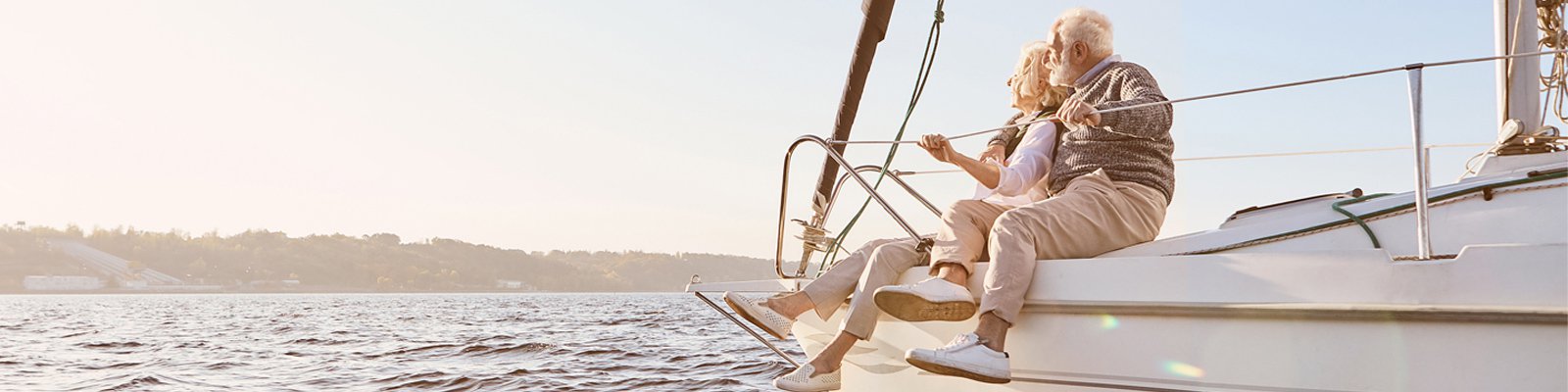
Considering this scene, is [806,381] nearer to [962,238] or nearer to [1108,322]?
[962,238]

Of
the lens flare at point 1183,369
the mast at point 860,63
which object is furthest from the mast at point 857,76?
the lens flare at point 1183,369

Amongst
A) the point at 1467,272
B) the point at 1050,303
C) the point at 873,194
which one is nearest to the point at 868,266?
the point at 873,194

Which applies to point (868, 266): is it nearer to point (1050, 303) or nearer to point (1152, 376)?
point (1050, 303)

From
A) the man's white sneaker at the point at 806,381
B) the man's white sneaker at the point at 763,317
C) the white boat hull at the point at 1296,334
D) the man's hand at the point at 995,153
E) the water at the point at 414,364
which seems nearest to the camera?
the white boat hull at the point at 1296,334

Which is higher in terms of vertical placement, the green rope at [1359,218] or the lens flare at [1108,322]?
the green rope at [1359,218]

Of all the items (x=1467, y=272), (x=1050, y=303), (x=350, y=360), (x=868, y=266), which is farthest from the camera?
(x=350, y=360)

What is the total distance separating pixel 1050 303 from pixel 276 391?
7.41m

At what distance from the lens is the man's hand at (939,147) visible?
328cm

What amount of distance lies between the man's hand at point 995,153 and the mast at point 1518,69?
265 centimetres

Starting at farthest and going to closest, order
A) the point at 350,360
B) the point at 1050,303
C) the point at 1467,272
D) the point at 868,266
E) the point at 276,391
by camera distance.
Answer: the point at 350,360
the point at 276,391
the point at 868,266
the point at 1050,303
the point at 1467,272

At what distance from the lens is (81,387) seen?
907cm

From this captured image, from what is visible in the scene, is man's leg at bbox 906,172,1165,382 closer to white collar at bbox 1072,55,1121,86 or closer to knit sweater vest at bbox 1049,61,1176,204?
knit sweater vest at bbox 1049,61,1176,204

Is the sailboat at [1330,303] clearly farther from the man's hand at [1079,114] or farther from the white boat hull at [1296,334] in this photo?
the man's hand at [1079,114]

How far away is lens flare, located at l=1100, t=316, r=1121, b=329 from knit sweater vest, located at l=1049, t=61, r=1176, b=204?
54 cm
